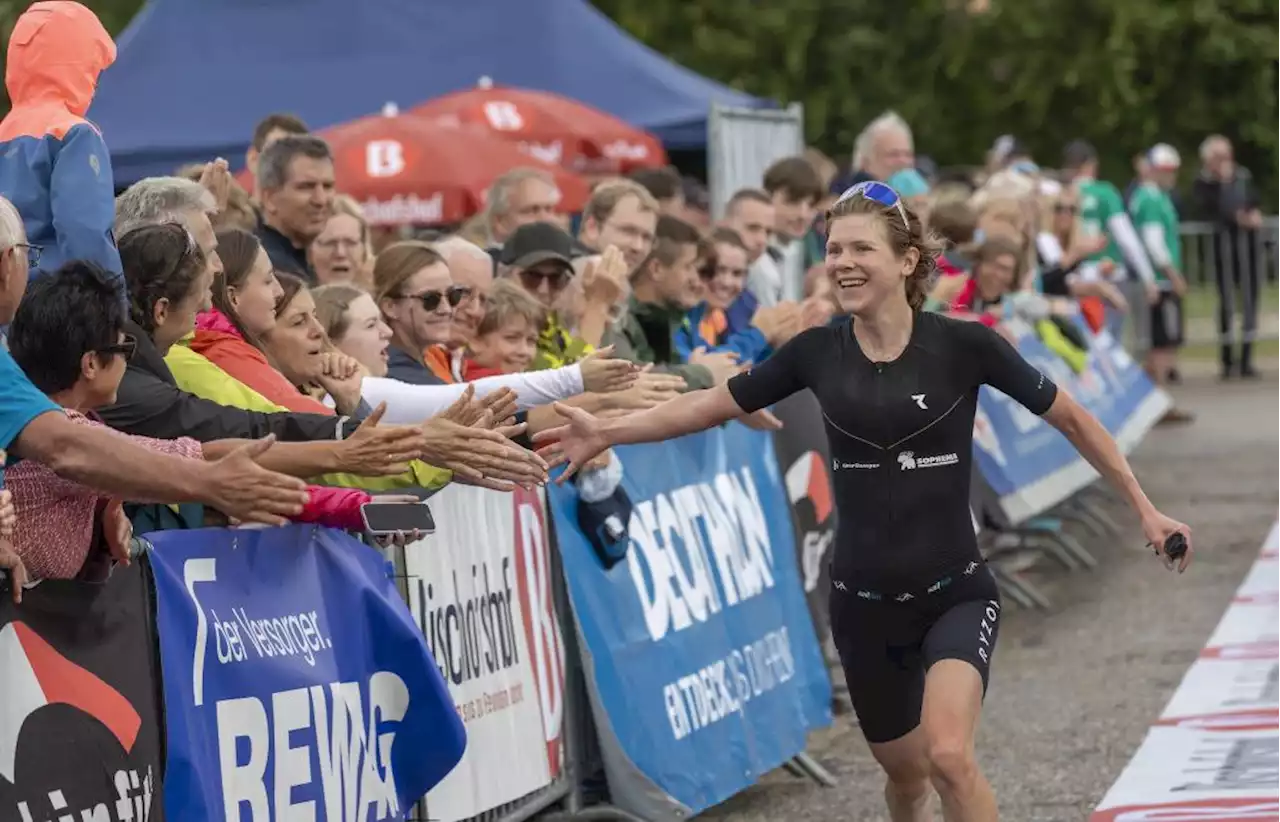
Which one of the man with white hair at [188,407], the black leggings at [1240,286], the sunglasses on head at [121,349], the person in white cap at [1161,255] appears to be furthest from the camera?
the black leggings at [1240,286]

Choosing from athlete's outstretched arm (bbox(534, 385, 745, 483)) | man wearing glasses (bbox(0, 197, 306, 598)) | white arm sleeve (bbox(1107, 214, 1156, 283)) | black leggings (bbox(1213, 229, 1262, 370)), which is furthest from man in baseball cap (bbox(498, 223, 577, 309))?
black leggings (bbox(1213, 229, 1262, 370))

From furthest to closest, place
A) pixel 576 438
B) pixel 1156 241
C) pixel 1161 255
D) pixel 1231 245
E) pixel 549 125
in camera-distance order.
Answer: pixel 1231 245, pixel 1156 241, pixel 1161 255, pixel 549 125, pixel 576 438

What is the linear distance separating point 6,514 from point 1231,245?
25.5 meters

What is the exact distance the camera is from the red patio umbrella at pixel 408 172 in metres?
16.8

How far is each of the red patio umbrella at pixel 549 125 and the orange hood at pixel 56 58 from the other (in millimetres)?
12160

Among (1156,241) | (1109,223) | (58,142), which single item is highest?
(58,142)

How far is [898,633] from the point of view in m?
6.86

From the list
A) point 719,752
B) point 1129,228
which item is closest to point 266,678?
point 719,752

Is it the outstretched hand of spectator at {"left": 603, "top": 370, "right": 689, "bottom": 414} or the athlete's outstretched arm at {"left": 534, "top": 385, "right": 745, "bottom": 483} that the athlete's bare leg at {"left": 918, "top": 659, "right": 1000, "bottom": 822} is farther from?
the outstretched hand of spectator at {"left": 603, "top": 370, "right": 689, "bottom": 414}

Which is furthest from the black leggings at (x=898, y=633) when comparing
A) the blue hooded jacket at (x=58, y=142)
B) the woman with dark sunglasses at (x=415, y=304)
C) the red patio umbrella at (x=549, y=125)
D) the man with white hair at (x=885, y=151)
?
the red patio umbrella at (x=549, y=125)

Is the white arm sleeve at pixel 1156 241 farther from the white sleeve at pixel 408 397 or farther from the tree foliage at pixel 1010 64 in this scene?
the white sleeve at pixel 408 397

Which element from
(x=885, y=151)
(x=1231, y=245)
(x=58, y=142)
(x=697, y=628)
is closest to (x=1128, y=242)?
(x=1231, y=245)

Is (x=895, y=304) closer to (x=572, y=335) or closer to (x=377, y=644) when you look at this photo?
(x=377, y=644)

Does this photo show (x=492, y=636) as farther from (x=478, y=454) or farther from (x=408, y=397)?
(x=478, y=454)
